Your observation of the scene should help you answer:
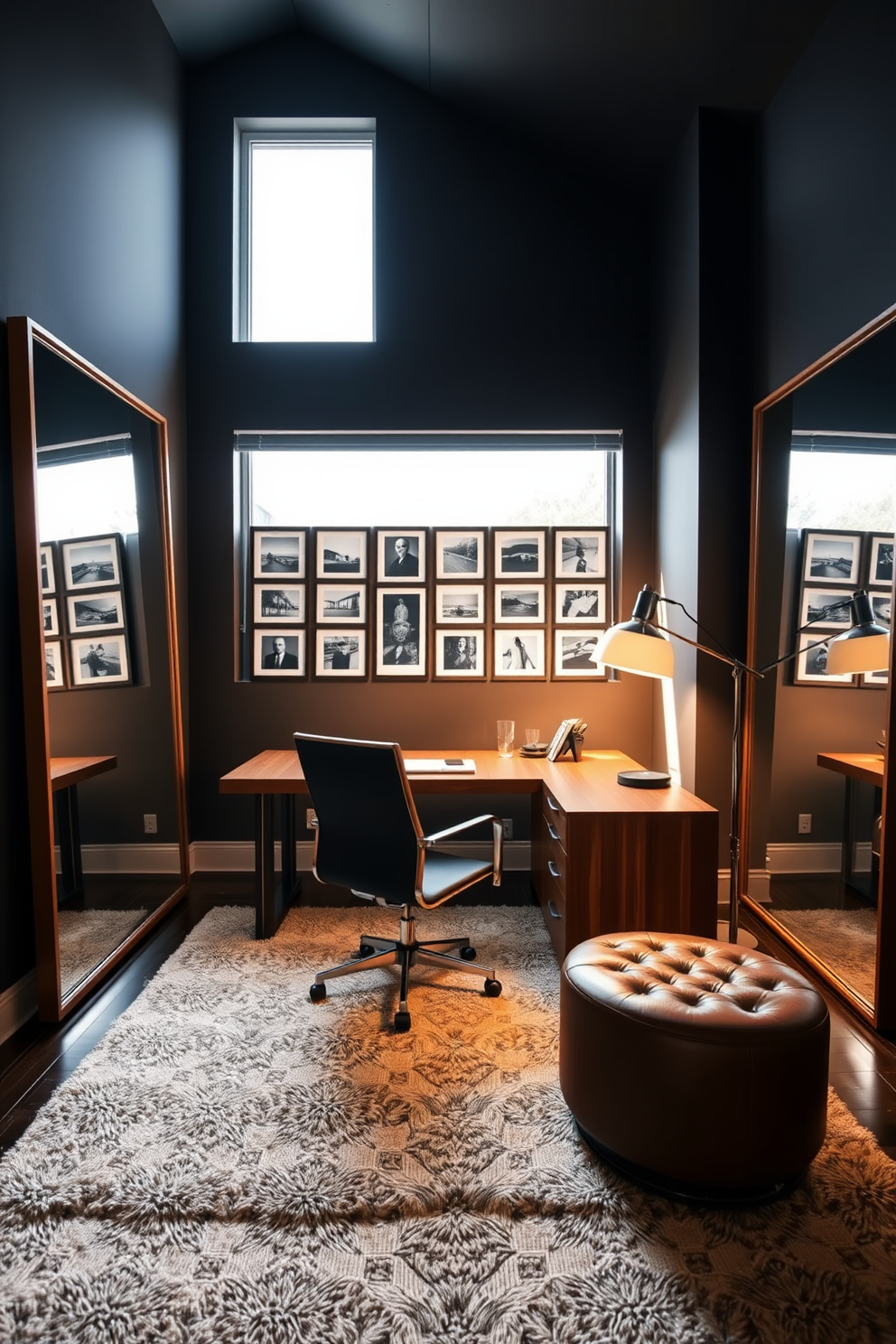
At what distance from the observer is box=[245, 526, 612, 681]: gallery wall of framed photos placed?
165 inches

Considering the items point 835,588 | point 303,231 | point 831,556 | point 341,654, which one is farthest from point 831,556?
point 303,231

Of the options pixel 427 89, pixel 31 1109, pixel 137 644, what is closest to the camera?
pixel 31 1109

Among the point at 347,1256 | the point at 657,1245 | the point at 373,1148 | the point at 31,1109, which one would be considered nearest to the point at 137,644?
the point at 31,1109

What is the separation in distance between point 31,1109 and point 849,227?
3815 millimetres

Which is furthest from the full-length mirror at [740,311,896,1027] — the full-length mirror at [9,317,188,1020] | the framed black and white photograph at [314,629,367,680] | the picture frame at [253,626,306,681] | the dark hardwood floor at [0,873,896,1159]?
the full-length mirror at [9,317,188,1020]

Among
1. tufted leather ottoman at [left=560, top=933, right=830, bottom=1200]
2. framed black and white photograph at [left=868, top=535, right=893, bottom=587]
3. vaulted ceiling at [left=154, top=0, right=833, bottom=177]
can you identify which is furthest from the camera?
vaulted ceiling at [left=154, top=0, right=833, bottom=177]

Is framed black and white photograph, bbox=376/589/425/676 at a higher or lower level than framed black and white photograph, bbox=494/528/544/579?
lower

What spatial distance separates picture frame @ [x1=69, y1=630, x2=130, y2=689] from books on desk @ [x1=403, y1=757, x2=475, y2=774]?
1.23m

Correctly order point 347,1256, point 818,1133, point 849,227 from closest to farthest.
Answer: point 347,1256 → point 818,1133 → point 849,227

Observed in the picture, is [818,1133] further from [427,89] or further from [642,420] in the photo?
[427,89]

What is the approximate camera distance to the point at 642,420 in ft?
13.7

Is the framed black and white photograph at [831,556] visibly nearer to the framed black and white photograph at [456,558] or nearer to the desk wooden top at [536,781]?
the desk wooden top at [536,781]

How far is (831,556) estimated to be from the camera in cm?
276

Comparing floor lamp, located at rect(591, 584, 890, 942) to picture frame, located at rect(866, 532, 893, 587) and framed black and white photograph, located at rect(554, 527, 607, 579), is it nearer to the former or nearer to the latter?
picture frame, located at rect(866, 532, 893, 587)
